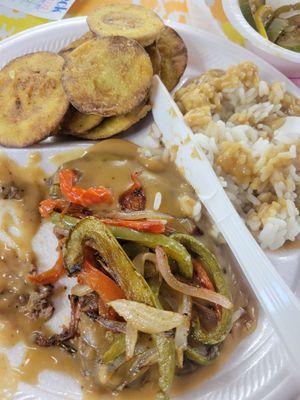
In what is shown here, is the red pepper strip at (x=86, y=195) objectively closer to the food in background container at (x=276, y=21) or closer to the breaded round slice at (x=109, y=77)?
the breaded round slice at (x=109, y=77)

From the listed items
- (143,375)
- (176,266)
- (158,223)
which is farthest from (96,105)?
(143,375)

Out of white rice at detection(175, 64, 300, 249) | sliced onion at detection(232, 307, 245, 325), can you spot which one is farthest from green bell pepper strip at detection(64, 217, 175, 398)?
white rice at detection(175, 64, 300, 249)

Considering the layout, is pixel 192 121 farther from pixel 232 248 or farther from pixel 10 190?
pixel 10 190

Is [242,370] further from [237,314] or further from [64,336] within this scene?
[64,336]

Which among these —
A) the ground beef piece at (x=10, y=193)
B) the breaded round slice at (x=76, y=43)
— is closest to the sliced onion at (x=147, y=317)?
the ground beef piece at (x=10, y=193)

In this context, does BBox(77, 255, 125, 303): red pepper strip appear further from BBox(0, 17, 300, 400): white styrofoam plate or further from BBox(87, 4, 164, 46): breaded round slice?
BBox(87, 4, 164, 46): breaded round slice

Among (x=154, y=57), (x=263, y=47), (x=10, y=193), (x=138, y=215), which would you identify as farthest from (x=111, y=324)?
(x=263, y=47)
